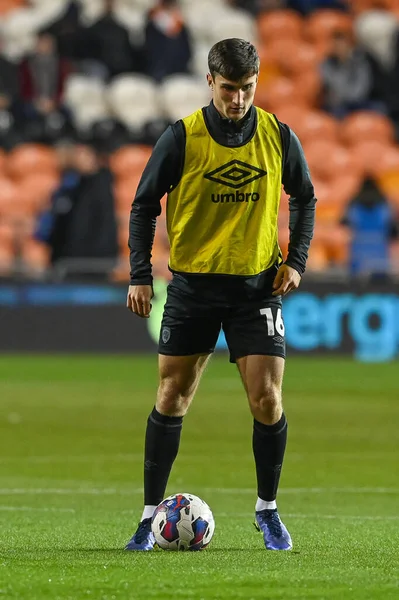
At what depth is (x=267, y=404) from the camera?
22.2ft

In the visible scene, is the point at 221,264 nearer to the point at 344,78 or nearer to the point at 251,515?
the point at 251,515

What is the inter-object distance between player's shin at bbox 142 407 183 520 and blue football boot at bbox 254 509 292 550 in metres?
0.48

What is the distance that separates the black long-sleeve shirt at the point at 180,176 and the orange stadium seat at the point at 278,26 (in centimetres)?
1909

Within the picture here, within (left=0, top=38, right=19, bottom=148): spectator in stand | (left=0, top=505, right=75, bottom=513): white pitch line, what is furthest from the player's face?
(left=0, top=38, right=19, bottom=148): spectator in stand

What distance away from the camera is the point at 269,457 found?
6.94 meters

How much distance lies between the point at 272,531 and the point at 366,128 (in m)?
18.4

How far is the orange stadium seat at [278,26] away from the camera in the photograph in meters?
25.6

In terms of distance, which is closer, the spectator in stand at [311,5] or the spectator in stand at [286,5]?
the spectator in stand at [286,5]

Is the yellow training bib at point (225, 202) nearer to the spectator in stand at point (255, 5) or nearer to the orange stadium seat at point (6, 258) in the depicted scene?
the orange stadium seat at point (6, 258)

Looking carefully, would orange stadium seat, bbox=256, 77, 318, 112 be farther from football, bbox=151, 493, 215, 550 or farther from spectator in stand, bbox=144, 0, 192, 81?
football, bbox=151, 493, 215, 550

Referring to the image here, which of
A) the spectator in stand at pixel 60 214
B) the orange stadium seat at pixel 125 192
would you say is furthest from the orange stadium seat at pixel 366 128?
the spectator in stand at pixel 60 214

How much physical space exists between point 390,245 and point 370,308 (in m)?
1.30

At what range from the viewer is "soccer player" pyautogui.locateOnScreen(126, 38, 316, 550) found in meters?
6.70

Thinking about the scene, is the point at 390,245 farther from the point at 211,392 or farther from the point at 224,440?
the point at 224,440
